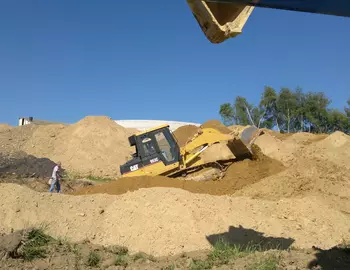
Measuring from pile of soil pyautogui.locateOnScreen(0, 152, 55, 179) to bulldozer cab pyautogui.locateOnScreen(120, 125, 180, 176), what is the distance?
9.73 metres

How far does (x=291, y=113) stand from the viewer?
A: 50.1 meters

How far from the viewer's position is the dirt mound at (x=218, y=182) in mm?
12422

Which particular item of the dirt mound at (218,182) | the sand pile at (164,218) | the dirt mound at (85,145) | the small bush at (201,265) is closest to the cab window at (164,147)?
the dirt mound at (218,182)

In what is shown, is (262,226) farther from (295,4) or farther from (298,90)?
(298,90)

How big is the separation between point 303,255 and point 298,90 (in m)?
47.1

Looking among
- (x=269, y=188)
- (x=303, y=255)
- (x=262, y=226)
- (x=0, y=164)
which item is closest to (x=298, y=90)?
(x=0, y=164)

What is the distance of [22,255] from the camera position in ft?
18.7

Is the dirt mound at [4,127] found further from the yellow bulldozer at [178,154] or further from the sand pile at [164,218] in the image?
the sand pile at [164,218]

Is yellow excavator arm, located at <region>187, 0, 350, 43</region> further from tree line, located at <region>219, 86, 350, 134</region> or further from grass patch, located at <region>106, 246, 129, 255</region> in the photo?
tree line, located at <region>219, 86, 350, 134</region>

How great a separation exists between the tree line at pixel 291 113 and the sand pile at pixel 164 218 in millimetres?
36444

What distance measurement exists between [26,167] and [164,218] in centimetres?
1548

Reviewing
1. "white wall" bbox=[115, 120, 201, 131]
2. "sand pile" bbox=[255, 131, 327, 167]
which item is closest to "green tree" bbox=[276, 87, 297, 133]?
"white wall" bbox=[115, 120, 201, 131]

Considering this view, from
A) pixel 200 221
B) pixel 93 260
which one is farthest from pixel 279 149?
pixel 93 260

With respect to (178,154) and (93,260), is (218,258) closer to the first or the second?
(93,260)
